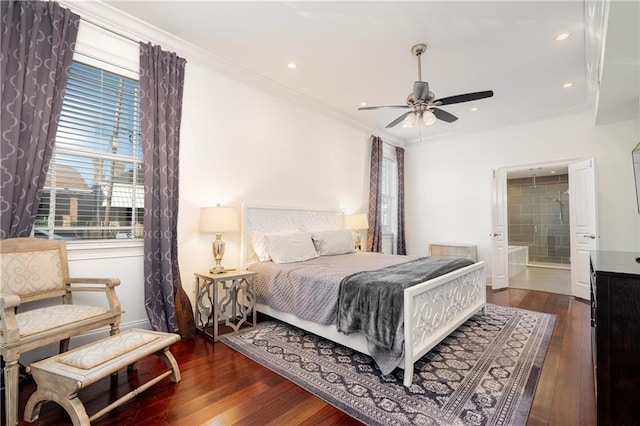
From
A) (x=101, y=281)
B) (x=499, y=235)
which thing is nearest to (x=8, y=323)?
(x=101, y=281)

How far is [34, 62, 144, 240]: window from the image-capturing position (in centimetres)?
239

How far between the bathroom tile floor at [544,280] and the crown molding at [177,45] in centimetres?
475

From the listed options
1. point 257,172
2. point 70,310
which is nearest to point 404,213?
point 257,172

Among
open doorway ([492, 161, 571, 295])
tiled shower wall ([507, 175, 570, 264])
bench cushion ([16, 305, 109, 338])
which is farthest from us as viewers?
tiled shower wall ([507, 175, 570, 264])

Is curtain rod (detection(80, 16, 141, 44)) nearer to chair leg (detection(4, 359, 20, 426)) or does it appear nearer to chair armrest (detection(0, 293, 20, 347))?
chair armrest (detection(0, 293, 20, 347))

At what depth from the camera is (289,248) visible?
343 cm

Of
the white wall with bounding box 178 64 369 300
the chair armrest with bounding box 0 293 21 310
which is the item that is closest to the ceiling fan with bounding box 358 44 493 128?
the white wall with bounding box 178 64 369 300

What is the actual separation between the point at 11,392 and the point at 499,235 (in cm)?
600

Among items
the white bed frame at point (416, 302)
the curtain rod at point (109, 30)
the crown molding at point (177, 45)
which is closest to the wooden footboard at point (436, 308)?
the white bed frame at point (416, 302)

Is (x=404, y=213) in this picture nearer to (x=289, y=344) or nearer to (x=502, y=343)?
(x=502, y=343)

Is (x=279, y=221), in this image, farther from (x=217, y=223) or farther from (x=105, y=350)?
(x=105, y=350)

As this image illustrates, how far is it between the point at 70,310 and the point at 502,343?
3.48 metres

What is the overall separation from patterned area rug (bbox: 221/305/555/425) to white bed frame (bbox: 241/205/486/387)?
0.14 meters

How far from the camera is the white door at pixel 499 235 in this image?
5.00 meters
